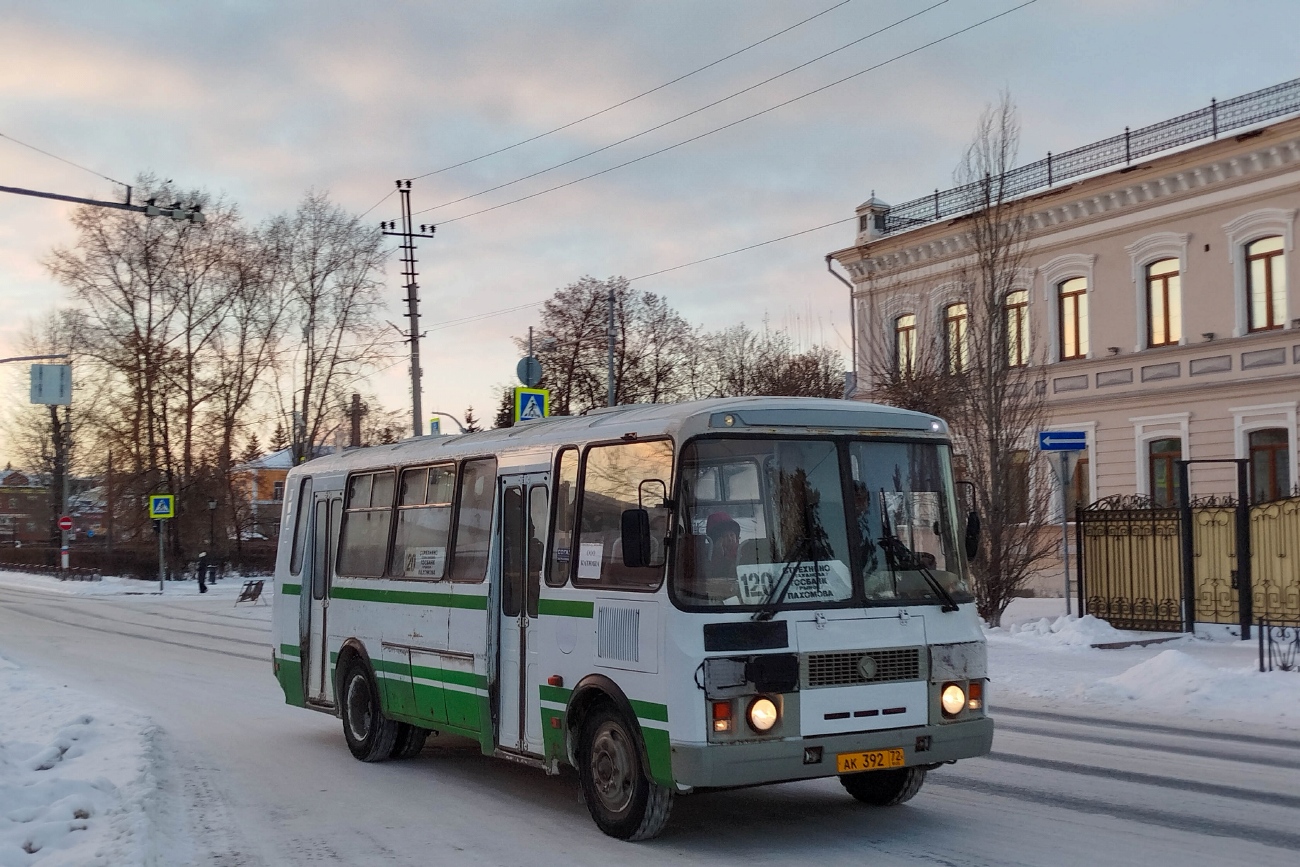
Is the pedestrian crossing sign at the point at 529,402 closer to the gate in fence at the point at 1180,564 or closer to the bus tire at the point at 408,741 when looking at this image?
the gate in fence at the point at 1180,564

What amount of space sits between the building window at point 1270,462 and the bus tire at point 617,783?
25.0m

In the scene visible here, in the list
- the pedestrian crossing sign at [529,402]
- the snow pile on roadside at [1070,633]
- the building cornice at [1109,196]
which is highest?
the building cornice at [1109,196]

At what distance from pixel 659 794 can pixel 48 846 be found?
3444mm

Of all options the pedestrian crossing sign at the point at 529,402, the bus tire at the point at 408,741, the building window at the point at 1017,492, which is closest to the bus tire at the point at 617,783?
the bus tire at the point at 408,741

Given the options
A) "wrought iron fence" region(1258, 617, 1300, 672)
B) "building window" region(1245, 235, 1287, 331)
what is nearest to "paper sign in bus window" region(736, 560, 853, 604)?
"wrought iron fence" region(1258, 617, 1300, 672)

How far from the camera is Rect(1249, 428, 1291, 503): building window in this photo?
29688mm

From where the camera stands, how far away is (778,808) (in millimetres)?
9133

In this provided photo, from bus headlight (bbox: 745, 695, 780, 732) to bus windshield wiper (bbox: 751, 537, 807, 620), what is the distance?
0.47 metres

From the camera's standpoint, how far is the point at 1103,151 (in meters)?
33.6

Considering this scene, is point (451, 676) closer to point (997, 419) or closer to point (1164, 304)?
point (997, 419)

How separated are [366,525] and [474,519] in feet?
7.73

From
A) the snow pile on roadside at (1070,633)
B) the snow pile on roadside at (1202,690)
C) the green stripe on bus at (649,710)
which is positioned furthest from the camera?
the snow pile on roadside at (1070,633)

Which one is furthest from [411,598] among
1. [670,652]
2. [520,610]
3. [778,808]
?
[670,652]

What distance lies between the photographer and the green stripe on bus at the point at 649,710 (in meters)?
7.76
